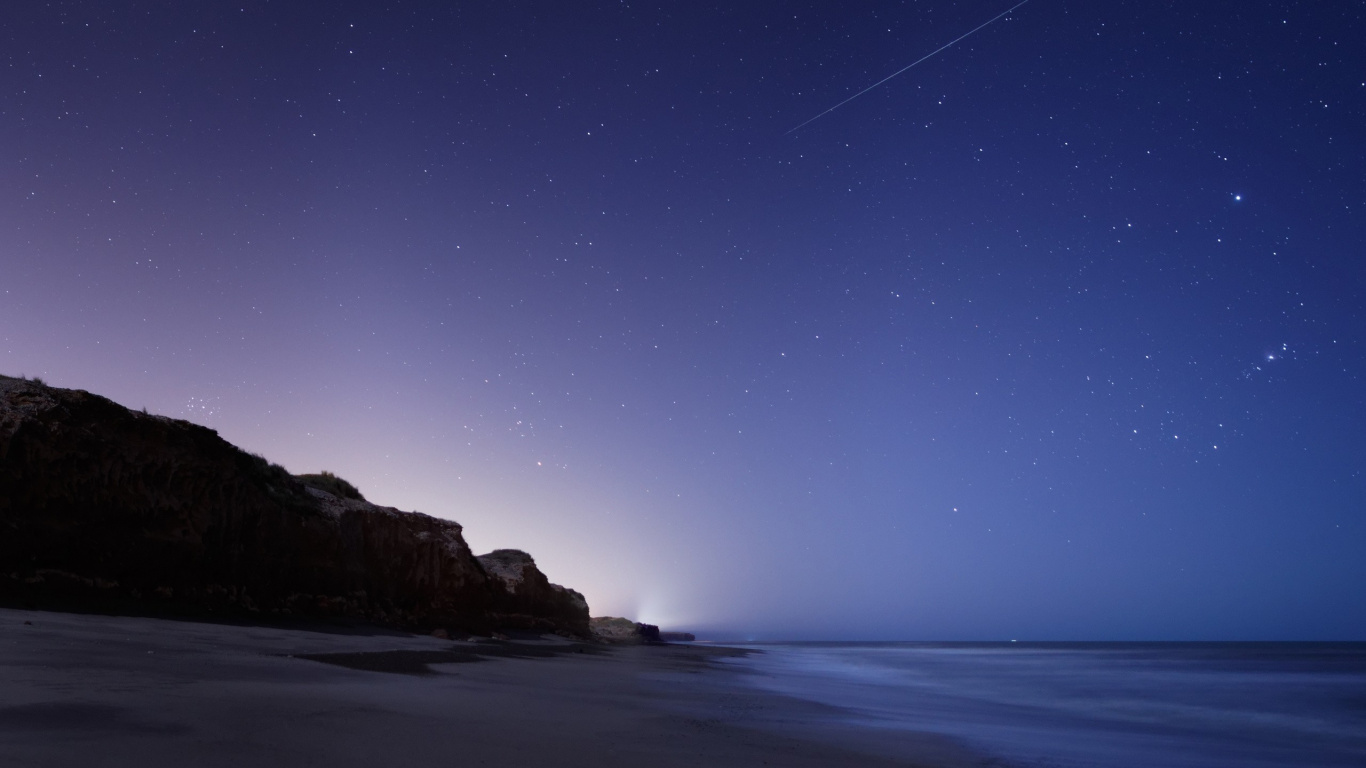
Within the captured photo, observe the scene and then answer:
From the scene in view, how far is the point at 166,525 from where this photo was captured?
39.5 ft

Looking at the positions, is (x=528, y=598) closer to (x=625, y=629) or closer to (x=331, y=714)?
(x=331, y=714)

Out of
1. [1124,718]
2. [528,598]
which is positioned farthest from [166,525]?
[528,598]

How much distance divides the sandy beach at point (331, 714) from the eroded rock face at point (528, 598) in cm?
1761

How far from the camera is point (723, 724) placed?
6.18 m

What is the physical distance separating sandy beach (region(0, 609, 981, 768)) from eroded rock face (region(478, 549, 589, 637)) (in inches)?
693

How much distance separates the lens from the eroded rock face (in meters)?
25.8

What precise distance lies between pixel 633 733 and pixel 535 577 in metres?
25.7

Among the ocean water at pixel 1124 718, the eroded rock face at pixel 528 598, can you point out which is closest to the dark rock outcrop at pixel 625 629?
the eroded rock face at pixel 528 598

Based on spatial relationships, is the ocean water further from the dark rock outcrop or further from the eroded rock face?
the dark rock outcrop

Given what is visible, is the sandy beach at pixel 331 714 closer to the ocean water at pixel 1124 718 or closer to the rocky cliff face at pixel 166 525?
the ocean water at pixel 1124 718

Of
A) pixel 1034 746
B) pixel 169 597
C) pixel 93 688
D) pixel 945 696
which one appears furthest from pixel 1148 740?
pixel 169 597

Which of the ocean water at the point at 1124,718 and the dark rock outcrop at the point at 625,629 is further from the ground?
the ocean water at the point at 1124,718

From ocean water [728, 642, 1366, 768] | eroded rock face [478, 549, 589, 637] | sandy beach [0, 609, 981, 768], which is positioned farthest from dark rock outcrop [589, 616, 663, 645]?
sandy beach [0, 609, 981, 768]

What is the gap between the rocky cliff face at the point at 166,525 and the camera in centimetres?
1009
